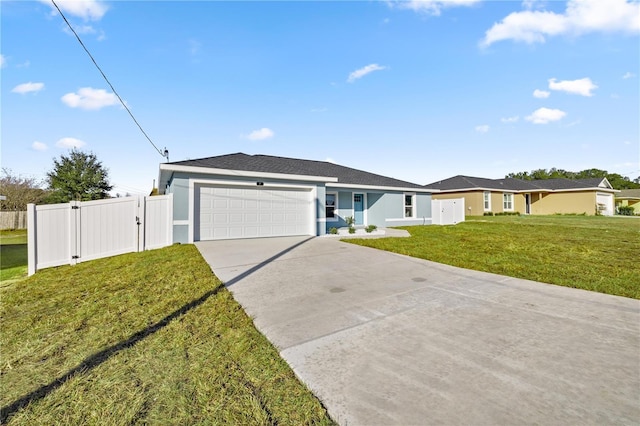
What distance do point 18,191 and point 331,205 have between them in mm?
30538

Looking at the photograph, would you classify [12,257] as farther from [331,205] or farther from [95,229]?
[331,205]

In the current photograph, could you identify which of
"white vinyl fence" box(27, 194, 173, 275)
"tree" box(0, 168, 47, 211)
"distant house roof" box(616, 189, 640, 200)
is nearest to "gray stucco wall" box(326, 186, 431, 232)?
"white vinyl fence" box(27, 194, 173, 275)

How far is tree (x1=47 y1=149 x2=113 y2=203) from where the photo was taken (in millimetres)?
24859

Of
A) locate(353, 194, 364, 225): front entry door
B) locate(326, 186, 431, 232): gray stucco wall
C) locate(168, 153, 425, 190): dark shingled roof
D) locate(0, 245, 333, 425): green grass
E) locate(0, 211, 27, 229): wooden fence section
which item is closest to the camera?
locate(0, 245, 333, 425): green grass

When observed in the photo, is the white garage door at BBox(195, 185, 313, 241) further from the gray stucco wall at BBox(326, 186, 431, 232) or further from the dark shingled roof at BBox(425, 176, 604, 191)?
the dark shingled roof at BBox(425, 176, 604, 191)

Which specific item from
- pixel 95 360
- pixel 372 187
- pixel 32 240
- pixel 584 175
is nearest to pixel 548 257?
pixel 372 187

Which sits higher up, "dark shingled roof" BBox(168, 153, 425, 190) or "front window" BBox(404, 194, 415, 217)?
"dark shingled roof" BBox(168, 153, 425, 190)

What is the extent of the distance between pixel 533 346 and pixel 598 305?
2.44 m

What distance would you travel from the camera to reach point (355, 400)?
86.9 inches

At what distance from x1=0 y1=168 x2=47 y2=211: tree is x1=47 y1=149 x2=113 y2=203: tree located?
5.95 ft

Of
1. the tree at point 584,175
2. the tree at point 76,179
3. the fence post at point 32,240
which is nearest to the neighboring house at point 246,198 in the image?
the fence post at point 32,240

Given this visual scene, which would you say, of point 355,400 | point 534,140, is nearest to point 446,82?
point 534,140

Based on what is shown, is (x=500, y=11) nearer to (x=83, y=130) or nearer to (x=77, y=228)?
(x=77, y=228)

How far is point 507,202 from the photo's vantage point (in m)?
29.9
